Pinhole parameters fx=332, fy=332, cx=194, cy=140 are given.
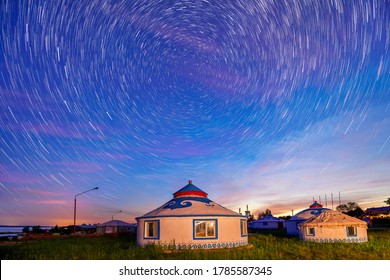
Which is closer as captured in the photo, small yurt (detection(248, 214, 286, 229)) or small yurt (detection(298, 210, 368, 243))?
small yurt (detection(298, 210, 368, 243))

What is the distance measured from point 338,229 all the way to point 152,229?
15607 mm

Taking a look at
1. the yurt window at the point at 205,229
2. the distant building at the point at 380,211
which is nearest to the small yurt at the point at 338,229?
the yurt window at the point at 205,229

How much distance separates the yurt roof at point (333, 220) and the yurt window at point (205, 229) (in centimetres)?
1115

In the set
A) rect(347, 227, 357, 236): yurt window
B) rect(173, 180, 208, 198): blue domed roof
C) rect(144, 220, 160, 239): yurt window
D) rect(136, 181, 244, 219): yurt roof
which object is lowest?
rect(347, 227, 357, 236): yurt window

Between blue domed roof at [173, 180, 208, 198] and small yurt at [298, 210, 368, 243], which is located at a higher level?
blue domed roof at [173, 180, 208, 198]

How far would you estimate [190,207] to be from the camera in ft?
75.9

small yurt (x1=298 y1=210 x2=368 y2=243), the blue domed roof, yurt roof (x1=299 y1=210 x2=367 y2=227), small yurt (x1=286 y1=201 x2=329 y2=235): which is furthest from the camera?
small yurt (x1=286 y1=201 x2=329 y2=235)

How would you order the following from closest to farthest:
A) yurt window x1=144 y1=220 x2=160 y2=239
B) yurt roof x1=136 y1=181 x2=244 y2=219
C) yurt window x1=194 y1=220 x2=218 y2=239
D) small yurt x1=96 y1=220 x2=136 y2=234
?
yurt window x1=194 y1=220 x2=218 y2=239
yurt roof x1=136 y1=181 x2=244 y2=219
yurt window x1=144 y1=220 x2=160 y2=239
small yurt x1=96 y1=220 x2=136 y2=234

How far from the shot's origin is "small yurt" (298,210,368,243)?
27547 millimetres

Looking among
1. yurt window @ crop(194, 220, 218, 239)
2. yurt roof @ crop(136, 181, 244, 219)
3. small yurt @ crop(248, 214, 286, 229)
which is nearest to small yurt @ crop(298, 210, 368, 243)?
yurt roof @ crop(136, 181, 244, 219)

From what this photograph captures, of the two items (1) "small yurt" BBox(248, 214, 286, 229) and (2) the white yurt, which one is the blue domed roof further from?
(1) "small yurt" BBox(248, 214, 286, 229)

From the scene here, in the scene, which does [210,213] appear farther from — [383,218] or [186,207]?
[383,218]
